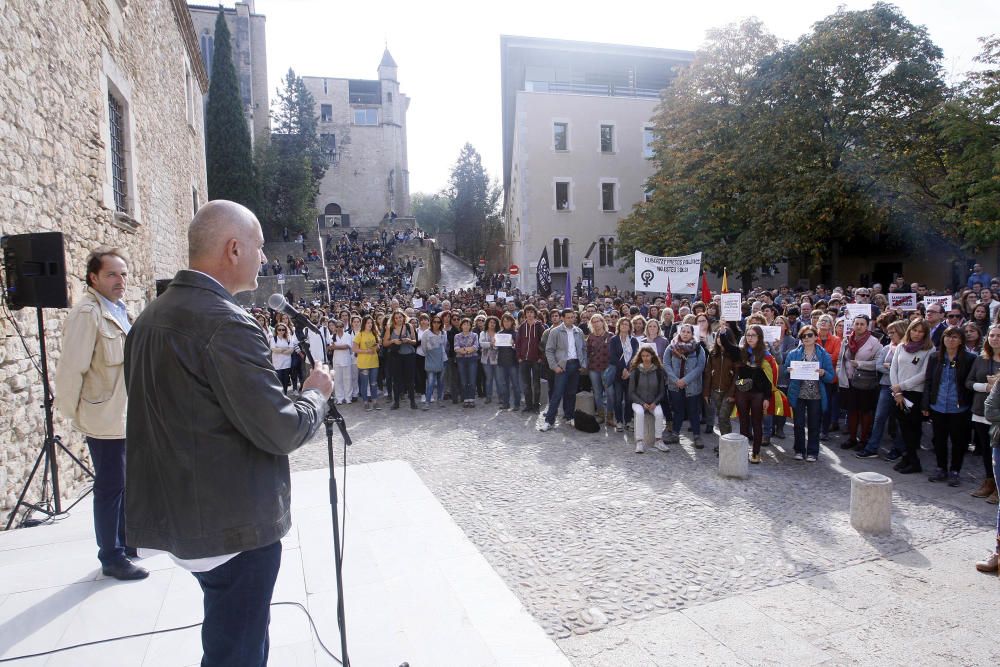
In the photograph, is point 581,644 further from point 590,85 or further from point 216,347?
point 590,85

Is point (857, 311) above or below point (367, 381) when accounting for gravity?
above

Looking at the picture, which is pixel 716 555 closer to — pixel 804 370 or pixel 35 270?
pixel 804 370

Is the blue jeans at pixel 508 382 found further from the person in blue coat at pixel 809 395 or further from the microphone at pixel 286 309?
the microphone at pixel 286 309

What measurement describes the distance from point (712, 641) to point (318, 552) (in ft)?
9.01

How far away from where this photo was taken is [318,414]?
2.12 metres

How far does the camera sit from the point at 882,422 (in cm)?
747

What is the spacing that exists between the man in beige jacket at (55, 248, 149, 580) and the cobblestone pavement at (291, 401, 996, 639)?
2.62 meters

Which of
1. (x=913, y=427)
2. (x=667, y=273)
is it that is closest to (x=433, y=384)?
(x=667, y=273)

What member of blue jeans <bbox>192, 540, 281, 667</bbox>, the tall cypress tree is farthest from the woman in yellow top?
the tall cypress tree

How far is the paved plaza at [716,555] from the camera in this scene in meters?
3.59

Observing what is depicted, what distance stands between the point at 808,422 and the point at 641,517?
3241 mm

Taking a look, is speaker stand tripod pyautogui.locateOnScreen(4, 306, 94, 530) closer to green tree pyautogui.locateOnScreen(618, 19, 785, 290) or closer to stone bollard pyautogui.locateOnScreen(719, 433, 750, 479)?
stone bollard pyautogui.locateOnScreen(719, 433, 750, 479)

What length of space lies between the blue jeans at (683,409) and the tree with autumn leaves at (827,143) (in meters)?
15.7

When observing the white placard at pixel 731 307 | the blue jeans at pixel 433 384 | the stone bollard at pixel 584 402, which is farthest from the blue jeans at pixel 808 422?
the blue jeans at pixel 433 384
